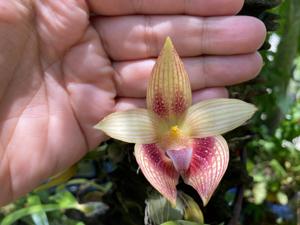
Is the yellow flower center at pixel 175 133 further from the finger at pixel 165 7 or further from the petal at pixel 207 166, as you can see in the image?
the finger at pixel 165 7

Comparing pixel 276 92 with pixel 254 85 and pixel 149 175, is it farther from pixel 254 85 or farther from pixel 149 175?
pixel 149 175

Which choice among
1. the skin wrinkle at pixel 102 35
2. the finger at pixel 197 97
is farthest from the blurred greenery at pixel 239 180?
the skin wrinkle at pixel 102 35

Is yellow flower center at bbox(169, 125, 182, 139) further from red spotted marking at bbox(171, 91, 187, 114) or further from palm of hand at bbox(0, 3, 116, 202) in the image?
palm of hand at bbox(0, 3, 116, 202)

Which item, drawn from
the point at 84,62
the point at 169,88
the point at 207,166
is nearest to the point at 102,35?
the point at 84,62

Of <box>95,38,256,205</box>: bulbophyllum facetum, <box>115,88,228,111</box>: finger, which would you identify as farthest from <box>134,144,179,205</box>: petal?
<box>115,88,228,111</box>: finger

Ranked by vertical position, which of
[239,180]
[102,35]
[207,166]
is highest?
[102,35]

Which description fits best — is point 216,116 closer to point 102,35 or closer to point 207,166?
point 207,166
